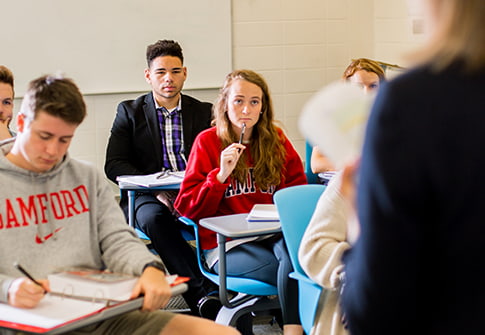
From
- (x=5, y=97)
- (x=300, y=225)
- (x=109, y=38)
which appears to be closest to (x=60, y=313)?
(x=300, y=225)

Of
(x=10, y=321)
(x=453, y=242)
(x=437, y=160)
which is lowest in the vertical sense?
A: (x=10, y=321)

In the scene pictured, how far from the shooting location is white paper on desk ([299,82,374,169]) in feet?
3.17

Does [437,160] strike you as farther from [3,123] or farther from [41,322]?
[3,123]

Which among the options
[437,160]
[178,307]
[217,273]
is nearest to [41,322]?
[437,160]

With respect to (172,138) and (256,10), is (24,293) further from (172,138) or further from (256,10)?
(256,10)

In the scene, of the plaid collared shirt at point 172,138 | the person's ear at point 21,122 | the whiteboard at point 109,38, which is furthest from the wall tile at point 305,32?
the person's ear at point 21,122

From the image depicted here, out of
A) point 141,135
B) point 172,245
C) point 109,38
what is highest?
point 109,38

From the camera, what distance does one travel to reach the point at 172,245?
3273 millimetres

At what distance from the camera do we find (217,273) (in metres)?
2.86

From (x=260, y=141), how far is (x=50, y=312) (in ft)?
5.46

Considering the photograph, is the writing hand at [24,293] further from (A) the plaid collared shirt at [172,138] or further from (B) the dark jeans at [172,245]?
(A) the plaid collared shirt at [172,138]

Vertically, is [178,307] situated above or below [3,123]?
below

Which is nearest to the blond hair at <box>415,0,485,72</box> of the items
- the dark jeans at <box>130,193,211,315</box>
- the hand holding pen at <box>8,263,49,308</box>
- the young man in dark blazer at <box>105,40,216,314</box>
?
the hand holding pen at <box>8,263,49,308</box>

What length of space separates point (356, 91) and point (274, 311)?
2.19 metres
